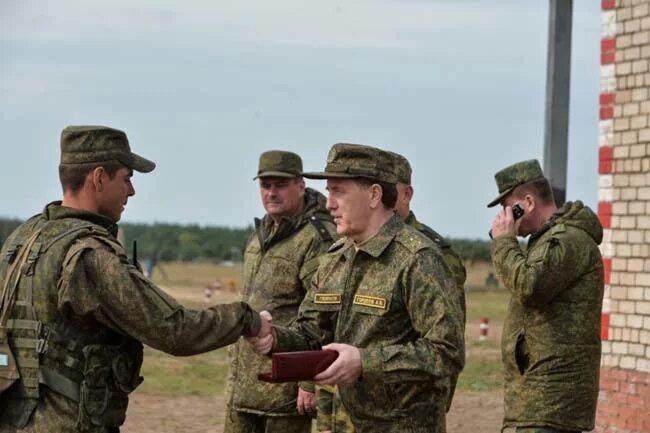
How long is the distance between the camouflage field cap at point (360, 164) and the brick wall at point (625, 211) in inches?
254

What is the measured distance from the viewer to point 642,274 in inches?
454

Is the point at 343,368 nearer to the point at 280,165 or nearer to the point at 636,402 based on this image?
the point at 280,165

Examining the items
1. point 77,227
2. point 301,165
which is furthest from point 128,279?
point 301,165

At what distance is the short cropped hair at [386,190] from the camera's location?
559 centimetres

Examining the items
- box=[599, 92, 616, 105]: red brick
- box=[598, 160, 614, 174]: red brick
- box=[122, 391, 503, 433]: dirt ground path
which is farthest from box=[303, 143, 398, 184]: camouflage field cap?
box=[122, 391, 503, 433]: dirt ground path

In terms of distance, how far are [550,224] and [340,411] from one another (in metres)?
1.85

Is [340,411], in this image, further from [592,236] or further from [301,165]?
[301,165]

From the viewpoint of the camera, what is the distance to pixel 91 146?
222 inches

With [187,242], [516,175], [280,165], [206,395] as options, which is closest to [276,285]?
[280,165]

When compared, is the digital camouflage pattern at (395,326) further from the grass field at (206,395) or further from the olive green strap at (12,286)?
the grass field at (206,395)

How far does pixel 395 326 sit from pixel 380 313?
0.28 feet

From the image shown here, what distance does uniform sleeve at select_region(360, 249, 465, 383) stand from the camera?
17.1 ft

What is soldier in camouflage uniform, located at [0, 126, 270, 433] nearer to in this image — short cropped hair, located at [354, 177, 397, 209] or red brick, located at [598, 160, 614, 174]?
short cropped hair, located at [354, 177, 397, 209]

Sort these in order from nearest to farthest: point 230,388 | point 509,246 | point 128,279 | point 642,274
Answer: point 128,279 → point 509,246 → point 230,388 → point 642,274
